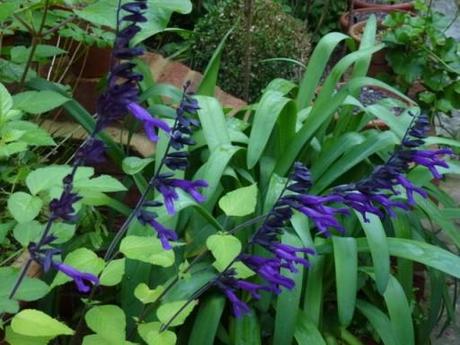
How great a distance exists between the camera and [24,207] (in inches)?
49.5

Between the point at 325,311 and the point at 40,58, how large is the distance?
3.33 ft

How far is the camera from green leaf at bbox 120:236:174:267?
1323 millimetres

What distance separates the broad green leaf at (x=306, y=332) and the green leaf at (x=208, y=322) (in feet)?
0.63

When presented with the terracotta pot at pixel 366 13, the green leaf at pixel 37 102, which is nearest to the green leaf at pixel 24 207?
the green leaf at pixel 37 102

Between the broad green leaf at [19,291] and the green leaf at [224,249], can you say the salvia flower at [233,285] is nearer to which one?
the green leaf at [224,249]

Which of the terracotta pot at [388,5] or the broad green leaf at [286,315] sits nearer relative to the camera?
the broad green leaf at [286,315]

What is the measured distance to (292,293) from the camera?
1.90 meters

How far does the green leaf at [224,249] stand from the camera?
137 cm

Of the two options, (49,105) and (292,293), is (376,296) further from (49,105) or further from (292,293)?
(49,105)

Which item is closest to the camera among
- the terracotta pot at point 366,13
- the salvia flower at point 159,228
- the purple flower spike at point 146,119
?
the purple flower spike at point 146,119

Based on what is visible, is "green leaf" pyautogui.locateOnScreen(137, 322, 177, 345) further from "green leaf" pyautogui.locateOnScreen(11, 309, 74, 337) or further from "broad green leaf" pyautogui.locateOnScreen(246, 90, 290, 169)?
"broad green leaf" pyautogui.locateOnScreen(246, 90, 290, 169)

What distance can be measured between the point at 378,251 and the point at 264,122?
494 millimetres

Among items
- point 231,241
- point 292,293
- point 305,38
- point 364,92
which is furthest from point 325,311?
point 305,38

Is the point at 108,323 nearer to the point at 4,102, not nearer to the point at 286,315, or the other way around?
the point at 4,102
